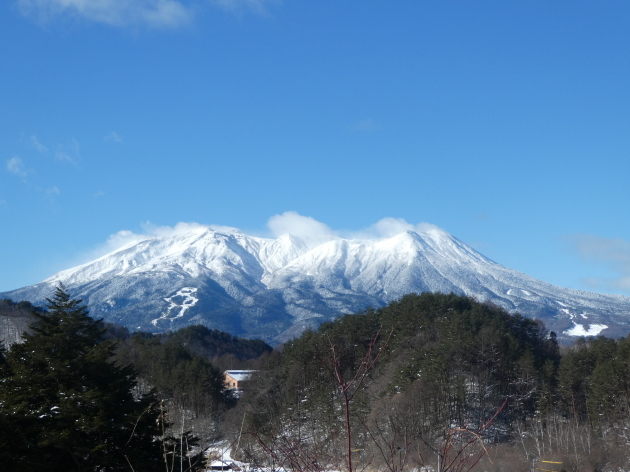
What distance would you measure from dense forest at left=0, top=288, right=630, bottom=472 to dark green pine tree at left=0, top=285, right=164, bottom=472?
0.11 ft

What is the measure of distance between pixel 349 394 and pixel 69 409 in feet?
30.8

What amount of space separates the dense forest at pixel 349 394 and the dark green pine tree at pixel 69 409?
3 cm

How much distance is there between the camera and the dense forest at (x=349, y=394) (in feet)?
47.3

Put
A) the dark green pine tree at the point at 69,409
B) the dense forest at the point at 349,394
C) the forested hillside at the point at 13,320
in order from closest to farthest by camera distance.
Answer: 1. the dark green pine tree at the point at 69,409
2. the dense forest at the point at 349,394
3. the forested hillside at the point at 13,320

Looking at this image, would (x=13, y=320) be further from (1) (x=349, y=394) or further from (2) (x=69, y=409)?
(2) (x=69, y=409)

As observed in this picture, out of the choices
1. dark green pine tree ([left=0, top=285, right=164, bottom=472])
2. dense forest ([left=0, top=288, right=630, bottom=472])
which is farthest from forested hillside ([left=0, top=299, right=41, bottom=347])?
dark green pine tree ([left=0, top=285, right=164, bottom=472])

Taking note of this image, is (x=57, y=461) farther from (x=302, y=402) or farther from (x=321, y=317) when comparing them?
(x=321, y=317)

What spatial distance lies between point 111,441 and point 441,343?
28.1 metres

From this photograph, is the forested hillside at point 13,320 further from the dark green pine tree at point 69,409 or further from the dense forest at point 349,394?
the dark green pine tree at point 69,409

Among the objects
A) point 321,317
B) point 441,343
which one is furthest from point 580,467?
point 321,317

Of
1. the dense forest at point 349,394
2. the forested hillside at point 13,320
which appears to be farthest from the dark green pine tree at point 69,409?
the forested hillside at point 13,320

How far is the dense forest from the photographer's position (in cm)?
1441

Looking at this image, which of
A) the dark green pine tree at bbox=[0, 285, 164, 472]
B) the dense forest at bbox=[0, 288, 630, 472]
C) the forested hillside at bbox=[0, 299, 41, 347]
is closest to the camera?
the dark green pine tree at bbox=[0, 285, 164, 472]

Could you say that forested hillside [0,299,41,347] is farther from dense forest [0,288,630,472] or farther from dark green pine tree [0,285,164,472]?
dark green pine tree [0,285,164,472]
